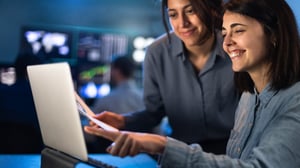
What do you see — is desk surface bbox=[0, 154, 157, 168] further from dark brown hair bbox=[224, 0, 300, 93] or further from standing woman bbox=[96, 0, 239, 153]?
dark brown hair bbox=[224, 0, 300, 93]

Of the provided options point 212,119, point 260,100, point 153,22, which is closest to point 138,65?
point 153,22

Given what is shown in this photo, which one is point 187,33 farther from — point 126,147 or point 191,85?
point 126,147

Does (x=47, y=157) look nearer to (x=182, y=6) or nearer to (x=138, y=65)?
(x=182, y=6)

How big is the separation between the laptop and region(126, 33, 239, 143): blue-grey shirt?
56 cm

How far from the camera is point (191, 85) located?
1.68 meters

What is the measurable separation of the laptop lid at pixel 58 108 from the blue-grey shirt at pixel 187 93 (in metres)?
0.56

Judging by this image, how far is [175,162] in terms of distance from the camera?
98cm

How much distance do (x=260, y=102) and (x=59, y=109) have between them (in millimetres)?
596

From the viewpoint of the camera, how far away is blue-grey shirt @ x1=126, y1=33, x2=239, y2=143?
5.39 ft

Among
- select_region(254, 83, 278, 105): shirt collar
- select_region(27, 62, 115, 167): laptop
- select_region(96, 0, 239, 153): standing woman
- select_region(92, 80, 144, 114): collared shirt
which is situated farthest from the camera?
select_region(92, 80, 144, 114): collared shirt

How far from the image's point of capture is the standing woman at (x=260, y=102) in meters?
0.95

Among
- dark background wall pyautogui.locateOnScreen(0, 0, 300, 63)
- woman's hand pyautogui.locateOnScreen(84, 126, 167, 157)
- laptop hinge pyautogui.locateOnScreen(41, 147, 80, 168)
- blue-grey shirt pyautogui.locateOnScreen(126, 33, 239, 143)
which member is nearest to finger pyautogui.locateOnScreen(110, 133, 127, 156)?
woman's hand pyautogui.locateOnScreen(84, 126, 167, 157)

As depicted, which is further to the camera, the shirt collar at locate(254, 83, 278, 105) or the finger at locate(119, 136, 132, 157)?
the shirt collar at locate(254, 83, 278, 105)

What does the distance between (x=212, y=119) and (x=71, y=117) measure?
2.86 ft
